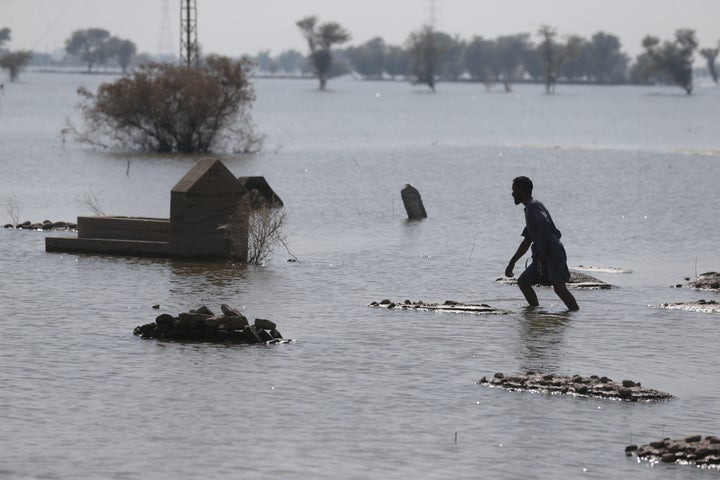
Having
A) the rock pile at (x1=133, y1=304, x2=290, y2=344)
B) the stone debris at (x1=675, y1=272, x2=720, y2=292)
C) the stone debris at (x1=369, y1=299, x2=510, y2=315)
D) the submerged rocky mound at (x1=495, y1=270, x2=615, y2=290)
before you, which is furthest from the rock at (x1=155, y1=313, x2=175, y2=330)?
the stone debris at (x1=675, y1=272, x2=720, y2=292)

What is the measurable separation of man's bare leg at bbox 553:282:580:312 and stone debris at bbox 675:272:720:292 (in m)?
3.13

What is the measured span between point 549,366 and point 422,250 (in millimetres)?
10874

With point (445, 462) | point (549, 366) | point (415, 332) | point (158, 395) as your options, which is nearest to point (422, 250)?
point (415, 332)

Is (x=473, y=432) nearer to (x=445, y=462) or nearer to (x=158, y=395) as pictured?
(x=445, y=462)

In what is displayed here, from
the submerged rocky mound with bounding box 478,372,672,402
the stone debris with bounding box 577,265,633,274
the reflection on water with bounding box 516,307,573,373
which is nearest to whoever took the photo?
the submerged rocky mound with bounding box 478,372,672,402

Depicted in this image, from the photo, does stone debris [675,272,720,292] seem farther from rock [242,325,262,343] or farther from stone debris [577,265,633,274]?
rock [242,325,262,343]

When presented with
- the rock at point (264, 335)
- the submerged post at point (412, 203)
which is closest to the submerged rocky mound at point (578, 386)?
the rock at point (264, 335)

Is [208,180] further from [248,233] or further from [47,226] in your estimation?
[47,226]

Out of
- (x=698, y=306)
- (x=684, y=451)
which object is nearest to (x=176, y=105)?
(x=698, y=306)

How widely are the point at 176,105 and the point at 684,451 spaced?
4256 centimetres

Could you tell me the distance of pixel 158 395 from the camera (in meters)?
12.4

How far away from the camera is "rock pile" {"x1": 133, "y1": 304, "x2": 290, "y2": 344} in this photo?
587 inches

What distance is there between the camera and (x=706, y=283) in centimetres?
2008

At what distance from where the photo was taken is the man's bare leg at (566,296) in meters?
17.2
